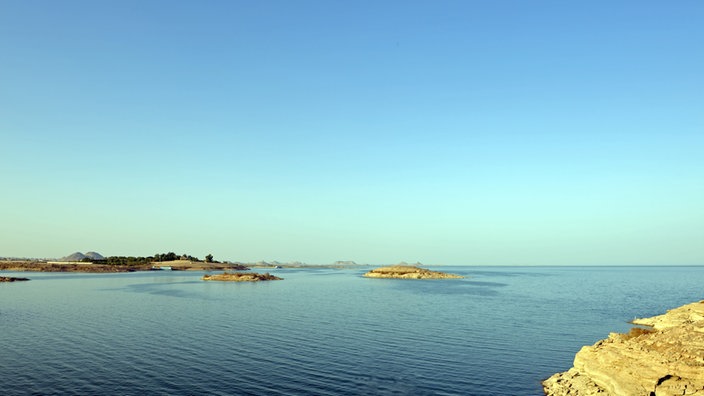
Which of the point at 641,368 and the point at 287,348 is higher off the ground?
the point at 641,368

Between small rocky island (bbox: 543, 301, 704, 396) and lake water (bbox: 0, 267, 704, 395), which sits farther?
lake water (bbox: 0, 267, 704, 395)

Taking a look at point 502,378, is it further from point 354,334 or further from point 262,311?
point 262,311

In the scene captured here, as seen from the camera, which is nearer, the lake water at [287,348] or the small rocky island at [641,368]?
the small rocky island at [641,368]

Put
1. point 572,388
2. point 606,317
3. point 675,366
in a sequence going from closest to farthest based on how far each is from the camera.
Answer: point 675,366
point 572,388
point 606,317

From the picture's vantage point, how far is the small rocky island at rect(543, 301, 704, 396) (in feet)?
91.1

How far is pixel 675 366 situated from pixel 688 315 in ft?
127

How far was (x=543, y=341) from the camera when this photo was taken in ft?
175

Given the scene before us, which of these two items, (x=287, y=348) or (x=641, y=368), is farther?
(x=287, y=348)

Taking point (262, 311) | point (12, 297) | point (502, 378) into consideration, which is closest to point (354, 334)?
point (502, 378)

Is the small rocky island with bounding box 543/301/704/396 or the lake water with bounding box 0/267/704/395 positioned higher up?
the small rocky island with bounding box 543/301/704/396

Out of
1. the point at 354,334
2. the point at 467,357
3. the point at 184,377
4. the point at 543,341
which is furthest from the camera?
the point at 354,334

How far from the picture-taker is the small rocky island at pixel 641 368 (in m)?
27.8

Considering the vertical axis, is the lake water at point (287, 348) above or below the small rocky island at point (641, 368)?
below

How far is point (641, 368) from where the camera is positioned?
30047 millimetres
